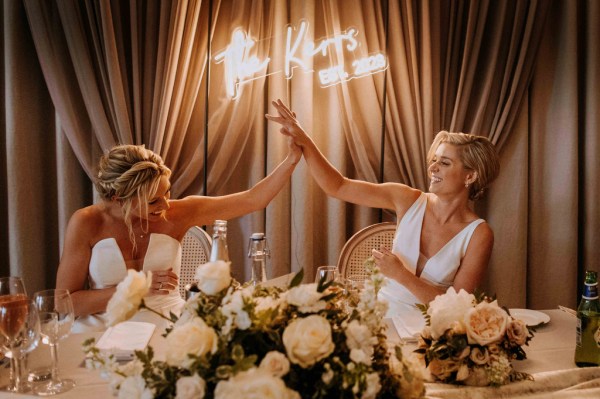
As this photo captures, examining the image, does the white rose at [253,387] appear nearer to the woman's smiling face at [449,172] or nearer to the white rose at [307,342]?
the white rose at [307,342]

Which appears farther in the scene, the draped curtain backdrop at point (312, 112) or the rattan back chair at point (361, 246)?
the draped curtain backdrop at point (312, 112)

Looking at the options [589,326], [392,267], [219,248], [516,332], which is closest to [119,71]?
[219,248]

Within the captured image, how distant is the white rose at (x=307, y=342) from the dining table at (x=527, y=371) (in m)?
0.29

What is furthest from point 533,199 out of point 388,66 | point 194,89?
point 194,89

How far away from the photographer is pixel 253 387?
0.84 metres

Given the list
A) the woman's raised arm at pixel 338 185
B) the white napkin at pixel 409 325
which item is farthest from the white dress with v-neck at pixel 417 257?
the white napkin at pixel 409 325

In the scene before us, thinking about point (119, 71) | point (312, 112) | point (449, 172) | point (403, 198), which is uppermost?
point (119, 71)

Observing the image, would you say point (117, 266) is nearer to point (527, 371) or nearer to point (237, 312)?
point (237, 312)

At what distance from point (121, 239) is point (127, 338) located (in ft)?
2.74

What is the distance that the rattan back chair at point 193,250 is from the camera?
109 inches

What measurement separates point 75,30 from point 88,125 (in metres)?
0.59

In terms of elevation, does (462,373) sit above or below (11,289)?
below

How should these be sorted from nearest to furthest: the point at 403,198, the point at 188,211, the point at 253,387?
the point at 253,387 → the point at 188,211 → the point at 403,198

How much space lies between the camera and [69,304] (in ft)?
4.53
